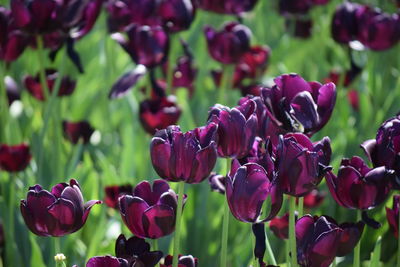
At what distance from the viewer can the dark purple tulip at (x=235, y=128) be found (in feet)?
3.27

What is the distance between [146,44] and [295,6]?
94cm

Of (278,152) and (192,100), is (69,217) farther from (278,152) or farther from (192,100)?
(192,100)

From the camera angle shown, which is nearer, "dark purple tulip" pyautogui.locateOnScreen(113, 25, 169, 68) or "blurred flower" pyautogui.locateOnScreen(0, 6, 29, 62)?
"blurred flower" pyautogui.locateOnScreen(0, 6, 29, 62)

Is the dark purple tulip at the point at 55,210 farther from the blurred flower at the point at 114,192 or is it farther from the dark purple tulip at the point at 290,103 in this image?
the blurred flower at the point at 114,192

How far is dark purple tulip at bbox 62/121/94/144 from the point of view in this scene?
189cm

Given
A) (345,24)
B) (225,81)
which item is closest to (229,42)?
(225,81)

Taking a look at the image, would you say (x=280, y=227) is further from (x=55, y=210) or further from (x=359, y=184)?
(x=55, y=210)

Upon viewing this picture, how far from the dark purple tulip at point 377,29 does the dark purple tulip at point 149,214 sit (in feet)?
3.50

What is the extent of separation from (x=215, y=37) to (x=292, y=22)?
2.69 ft

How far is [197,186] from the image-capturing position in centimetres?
168

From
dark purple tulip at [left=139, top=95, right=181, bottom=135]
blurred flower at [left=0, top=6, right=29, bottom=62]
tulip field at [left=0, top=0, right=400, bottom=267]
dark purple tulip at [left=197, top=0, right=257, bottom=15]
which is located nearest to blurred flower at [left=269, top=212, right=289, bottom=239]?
tulip field at [left=0, top=0, right=400, bottom=267]

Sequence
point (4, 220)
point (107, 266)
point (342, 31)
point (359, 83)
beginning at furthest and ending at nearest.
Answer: point (359, 83), point (342, 31), point (4, 220), point (107, 266)

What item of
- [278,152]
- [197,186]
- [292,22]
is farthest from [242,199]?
[292,22]

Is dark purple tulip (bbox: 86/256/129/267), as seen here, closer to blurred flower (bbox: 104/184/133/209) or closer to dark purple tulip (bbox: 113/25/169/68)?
blurred flower (bbox: 104/184/133/209)
